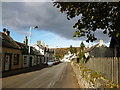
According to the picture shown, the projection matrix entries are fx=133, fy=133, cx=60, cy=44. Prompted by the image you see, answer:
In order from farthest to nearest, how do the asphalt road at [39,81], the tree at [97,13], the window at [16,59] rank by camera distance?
the window at [16,59] < the asphalt road at [39,81] < the tree at [97,13]

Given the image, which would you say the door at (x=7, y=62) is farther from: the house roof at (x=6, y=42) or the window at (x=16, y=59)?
the window at (x=16, y=59)

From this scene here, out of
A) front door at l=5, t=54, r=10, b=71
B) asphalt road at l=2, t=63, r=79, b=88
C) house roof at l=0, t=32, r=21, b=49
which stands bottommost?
asphalt road at l=2, t=63, r=79, b=88

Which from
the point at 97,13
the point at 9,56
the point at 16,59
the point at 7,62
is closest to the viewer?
the point at 97,13

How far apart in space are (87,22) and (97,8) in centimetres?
72

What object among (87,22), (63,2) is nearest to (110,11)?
(87,22)

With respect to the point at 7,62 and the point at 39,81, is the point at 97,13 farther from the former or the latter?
the point at 7,62

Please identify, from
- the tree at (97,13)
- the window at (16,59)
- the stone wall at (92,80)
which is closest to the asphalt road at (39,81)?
the stone wall at (92,80)

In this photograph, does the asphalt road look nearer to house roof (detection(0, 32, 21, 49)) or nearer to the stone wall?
the stone wall

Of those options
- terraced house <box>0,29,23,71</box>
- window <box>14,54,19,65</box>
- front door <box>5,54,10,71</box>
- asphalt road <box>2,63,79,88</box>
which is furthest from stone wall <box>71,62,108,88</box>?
window <box>14,54,19,65</box>

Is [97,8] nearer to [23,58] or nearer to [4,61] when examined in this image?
[4,61]

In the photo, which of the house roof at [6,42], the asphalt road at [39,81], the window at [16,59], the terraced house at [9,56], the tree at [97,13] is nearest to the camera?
the tree at [97,13]

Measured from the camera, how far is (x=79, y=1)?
5352 mm

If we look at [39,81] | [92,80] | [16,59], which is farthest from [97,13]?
[16,59]

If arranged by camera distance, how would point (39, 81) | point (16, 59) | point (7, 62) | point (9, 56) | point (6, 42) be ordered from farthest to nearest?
point (16, 59) → point (6, 42) → point (9, 56) → point (7, 62) → point (39, 81)
